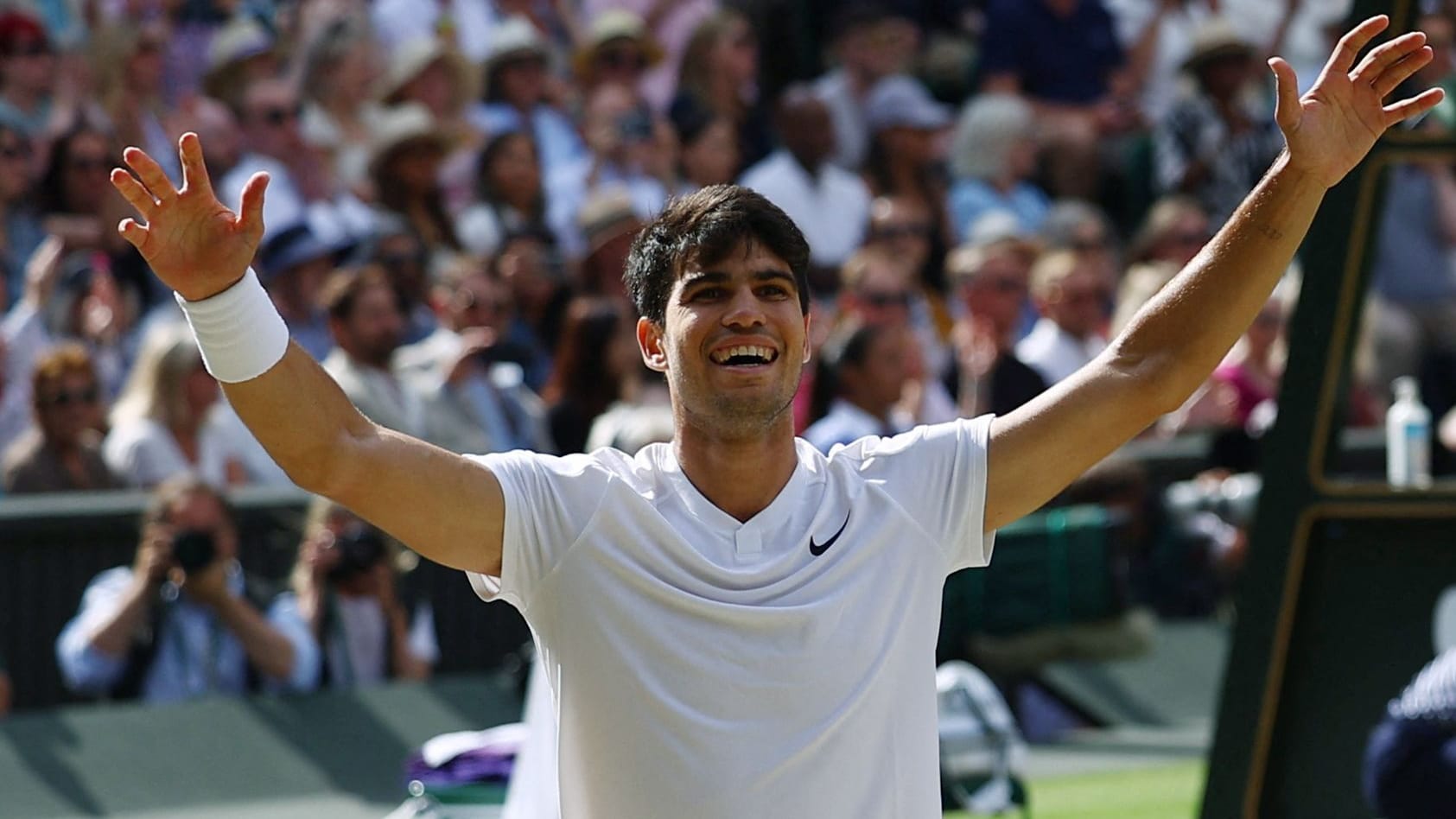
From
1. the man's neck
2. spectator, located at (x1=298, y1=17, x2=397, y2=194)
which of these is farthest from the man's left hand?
spectator, located at (x1=298, y1=17, x2=397, y2=194)

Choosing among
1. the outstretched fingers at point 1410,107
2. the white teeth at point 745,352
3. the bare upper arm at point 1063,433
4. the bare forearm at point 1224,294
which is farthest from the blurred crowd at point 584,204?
the white teeth at point 745,352

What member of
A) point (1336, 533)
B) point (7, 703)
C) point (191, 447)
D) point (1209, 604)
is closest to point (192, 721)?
point (7, 703)

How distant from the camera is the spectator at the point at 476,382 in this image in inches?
353

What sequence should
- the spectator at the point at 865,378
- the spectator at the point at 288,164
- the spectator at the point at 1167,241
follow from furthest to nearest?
the spectator at the point at 1167,241, the spectator at the point at 288,164, the spectator at the point at 865,378

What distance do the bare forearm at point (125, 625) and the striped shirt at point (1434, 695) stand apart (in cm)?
393

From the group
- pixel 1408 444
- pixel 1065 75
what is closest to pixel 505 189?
pixel 1065 75

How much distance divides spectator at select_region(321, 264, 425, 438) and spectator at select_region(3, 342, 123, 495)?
2.92 feet

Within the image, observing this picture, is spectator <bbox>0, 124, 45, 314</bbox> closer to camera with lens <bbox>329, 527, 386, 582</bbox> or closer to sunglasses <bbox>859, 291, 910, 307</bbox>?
camera with lens <bbox>329, 527, 386, 582</bbox>

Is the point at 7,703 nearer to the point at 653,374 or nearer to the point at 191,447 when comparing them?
the point at 191,447

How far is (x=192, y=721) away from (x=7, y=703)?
694mm

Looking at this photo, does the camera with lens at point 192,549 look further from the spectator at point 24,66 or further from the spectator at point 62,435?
the spectator at point 24,66

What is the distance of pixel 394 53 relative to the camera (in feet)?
37.2

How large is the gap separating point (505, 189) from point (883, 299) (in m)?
2.12

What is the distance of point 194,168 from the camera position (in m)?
3.15
